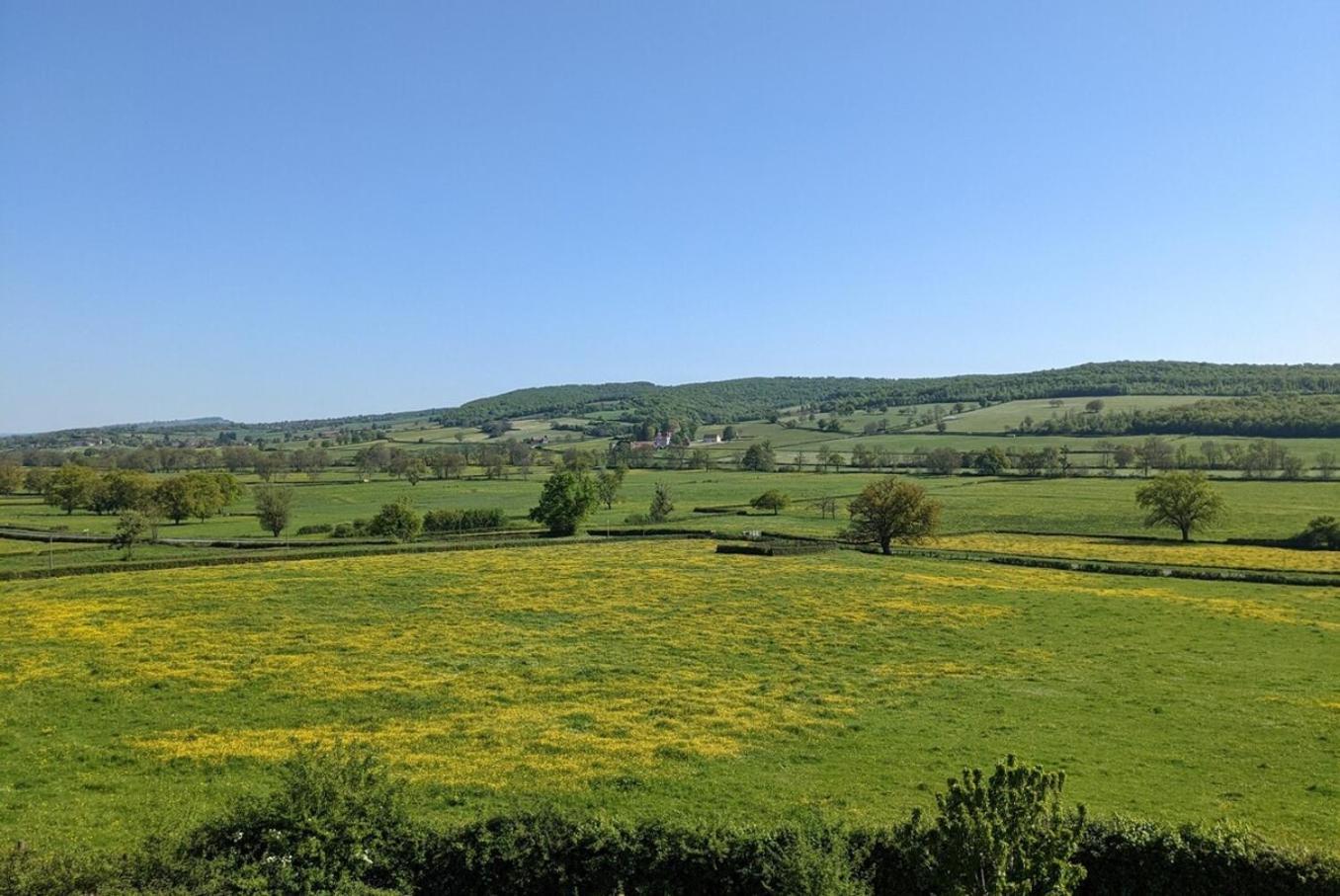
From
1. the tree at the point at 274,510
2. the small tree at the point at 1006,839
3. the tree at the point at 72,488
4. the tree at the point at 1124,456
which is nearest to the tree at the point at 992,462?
the tree at the point at 1124,456

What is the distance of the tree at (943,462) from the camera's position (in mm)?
157150

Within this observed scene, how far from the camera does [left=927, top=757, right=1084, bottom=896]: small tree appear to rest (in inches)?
458

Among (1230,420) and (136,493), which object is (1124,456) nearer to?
(1230,420)

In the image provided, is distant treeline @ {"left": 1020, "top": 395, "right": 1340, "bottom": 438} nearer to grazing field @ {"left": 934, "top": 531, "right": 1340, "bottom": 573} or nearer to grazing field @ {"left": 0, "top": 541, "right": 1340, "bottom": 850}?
grazing field @ {"left": 934, "top": 531, "right": 1340, "bottom": 573}

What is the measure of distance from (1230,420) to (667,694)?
189124 millimetres

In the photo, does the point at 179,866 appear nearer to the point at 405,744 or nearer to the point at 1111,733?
the point at 405,744

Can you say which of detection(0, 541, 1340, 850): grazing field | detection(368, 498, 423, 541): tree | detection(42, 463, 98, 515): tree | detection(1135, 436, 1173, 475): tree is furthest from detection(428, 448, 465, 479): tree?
detection(1135, 436, 1173, 475): tree

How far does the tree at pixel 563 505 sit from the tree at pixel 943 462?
288 feet

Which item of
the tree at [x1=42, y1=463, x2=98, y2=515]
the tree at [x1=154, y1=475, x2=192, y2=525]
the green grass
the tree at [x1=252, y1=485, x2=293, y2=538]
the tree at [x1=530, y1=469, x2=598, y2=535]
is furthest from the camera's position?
the tree at [x1=42, y1=463, x2=98, y2=515]

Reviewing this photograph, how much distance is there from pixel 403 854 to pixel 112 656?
27399mm

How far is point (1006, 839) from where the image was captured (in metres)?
11.7

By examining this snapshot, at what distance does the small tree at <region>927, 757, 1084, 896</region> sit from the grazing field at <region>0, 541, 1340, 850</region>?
21.9ft

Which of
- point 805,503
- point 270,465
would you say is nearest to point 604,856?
point 805,503

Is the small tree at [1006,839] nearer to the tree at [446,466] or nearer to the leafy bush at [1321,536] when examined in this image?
the leafy bush at [1321,536]
